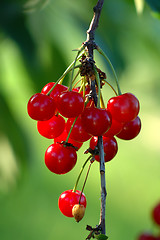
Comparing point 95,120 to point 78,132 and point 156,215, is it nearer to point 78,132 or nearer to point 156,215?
point 78,132

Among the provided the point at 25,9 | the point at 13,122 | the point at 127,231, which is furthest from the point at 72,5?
the point at 127,231

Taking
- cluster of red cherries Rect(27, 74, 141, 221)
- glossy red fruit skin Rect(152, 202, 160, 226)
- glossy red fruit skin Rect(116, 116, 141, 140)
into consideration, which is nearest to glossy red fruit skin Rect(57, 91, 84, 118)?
cluster of red cherries Rect(27, 74, 141, 221)

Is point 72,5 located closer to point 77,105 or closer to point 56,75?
point 56,75

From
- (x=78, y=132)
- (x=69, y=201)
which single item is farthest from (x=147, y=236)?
(x=78, y=132)

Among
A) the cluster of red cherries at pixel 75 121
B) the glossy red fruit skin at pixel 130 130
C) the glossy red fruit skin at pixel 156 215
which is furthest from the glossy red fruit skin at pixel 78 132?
the glossy red fruit skin at pixel 156 215

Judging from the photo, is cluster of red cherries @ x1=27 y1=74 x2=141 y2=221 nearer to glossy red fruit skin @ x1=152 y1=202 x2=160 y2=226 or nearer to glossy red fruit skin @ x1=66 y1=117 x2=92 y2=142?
glossy red fruit skin @ x1=66 y1=117 x2=92 y2=142

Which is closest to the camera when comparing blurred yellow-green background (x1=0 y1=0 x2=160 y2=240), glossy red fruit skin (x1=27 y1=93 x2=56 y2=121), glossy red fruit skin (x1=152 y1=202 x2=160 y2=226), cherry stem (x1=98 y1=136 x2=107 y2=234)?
cherry stem (x1=98 y1=136 x2=107 y2=234)
